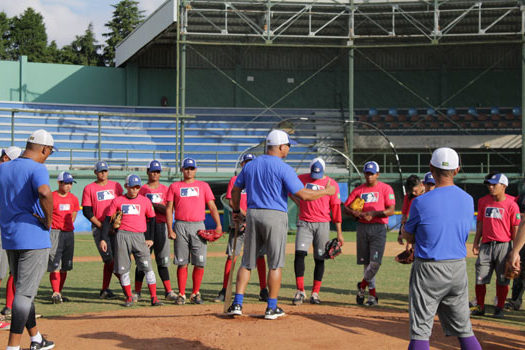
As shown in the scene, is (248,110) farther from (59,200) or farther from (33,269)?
(33,269)

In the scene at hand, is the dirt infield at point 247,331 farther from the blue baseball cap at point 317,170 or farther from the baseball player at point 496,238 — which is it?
the blue baseball cap at point 317,170

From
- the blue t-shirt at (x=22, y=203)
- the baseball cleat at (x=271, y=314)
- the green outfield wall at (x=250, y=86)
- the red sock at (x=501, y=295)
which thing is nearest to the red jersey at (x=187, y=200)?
the baseball cleat at (x=271, y=314)

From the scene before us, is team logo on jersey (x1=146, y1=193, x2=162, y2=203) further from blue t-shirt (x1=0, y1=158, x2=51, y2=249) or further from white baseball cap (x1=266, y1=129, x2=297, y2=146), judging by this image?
blue t-shirt (x1=0, y1=158, x2=51, y2=249)

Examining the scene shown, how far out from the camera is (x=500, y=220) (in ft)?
32.8

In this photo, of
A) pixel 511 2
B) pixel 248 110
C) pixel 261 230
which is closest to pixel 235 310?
pixel 261 230

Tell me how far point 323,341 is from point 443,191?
7.54 feet

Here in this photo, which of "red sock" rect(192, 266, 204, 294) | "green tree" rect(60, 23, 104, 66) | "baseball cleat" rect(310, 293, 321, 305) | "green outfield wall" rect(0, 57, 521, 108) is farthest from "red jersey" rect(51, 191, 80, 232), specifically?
"green tree" rect(60, 23, 104, 66)

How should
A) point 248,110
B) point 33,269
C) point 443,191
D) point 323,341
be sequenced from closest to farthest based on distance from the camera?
point 443,191 < point 33,269 < point 323,341 < point 248,110

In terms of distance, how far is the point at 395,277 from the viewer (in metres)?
14.0

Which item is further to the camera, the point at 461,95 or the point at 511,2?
the point at 461,95

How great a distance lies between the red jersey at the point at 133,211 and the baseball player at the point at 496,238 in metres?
5.02

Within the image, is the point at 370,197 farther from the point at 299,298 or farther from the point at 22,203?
the point at 22,203

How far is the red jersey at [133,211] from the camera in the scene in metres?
10.5

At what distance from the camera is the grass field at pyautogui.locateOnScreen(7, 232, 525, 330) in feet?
33.9
